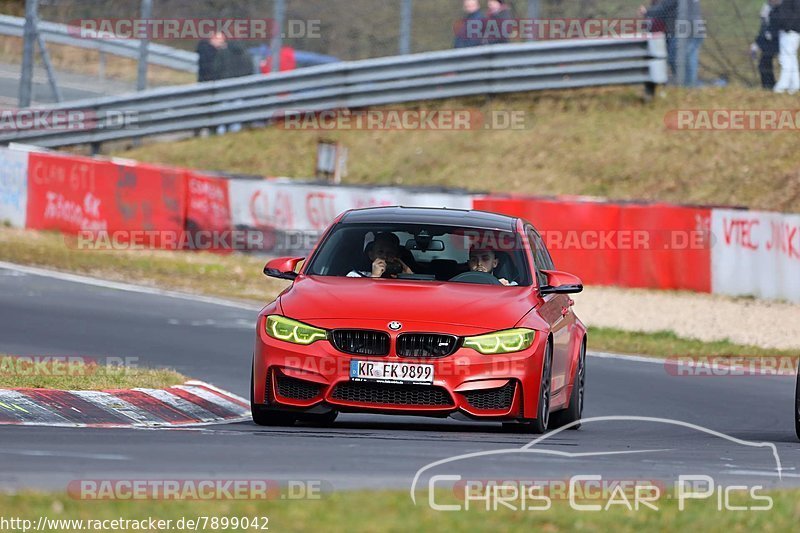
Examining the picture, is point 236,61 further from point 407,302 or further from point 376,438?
point 376,438

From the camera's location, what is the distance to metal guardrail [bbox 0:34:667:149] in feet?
85.7

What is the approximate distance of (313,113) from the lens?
2898cm

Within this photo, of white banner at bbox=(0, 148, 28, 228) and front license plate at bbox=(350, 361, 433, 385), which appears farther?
white banner at bbox=(0, 148, 28, 228)

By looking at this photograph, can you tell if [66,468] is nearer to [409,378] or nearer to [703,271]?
[409,378]

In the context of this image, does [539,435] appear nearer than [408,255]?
Yes

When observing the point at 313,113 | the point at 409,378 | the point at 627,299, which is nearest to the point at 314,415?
the point at 409,378

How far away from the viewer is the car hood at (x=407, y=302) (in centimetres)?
887

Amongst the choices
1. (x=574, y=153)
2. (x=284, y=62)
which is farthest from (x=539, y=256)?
(x=284, y=62)

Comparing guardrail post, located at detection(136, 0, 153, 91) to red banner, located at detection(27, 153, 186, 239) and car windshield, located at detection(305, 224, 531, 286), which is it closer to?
red banner, located at detection(27, 153, 186, 239)

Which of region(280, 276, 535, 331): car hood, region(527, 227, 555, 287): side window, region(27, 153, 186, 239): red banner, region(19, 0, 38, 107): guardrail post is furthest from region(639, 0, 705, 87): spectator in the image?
region(280, 276, 535, 331): car hood

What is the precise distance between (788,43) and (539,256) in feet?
46.4

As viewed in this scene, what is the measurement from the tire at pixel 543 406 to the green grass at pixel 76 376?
9.12 ft

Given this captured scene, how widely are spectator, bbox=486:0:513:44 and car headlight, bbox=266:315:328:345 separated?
57.1ft

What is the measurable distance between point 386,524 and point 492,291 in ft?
13.8
